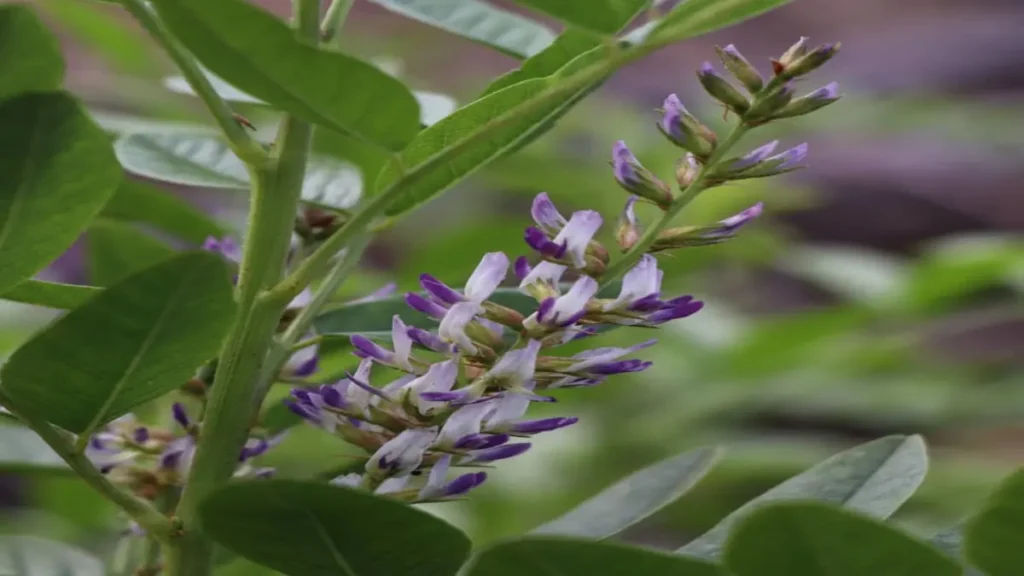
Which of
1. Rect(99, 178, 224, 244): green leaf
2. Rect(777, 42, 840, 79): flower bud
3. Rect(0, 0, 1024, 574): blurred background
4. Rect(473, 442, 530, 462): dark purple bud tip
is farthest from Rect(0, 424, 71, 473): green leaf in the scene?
Rect(777, 42, 840, 79): flower bud

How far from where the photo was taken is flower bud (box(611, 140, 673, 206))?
0.30 metres

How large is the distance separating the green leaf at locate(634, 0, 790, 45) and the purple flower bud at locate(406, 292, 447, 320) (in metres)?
0.09

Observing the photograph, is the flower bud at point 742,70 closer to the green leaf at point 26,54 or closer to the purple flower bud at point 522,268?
the purple flower bud at point 522,268

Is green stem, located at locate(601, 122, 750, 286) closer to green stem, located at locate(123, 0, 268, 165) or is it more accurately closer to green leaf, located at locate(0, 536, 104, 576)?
green stem, located at locate(123, 0, 268, 165)

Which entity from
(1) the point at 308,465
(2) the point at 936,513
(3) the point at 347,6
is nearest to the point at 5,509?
(1) the point at 308,465

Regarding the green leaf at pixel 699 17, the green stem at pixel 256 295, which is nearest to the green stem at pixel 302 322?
the green stem at pixel 256 295

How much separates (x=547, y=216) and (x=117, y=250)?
23 centimetres

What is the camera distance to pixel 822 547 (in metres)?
0.22

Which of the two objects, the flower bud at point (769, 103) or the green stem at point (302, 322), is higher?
the flower bud at point (769, 103)

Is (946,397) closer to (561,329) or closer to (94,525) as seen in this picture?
(94,525)

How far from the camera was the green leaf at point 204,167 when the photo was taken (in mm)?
379

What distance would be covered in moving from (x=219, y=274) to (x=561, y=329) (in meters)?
0.09

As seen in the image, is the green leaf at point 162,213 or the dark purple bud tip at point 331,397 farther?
the green leaf at point 162,213

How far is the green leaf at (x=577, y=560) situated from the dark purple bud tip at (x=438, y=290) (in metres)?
0.08
